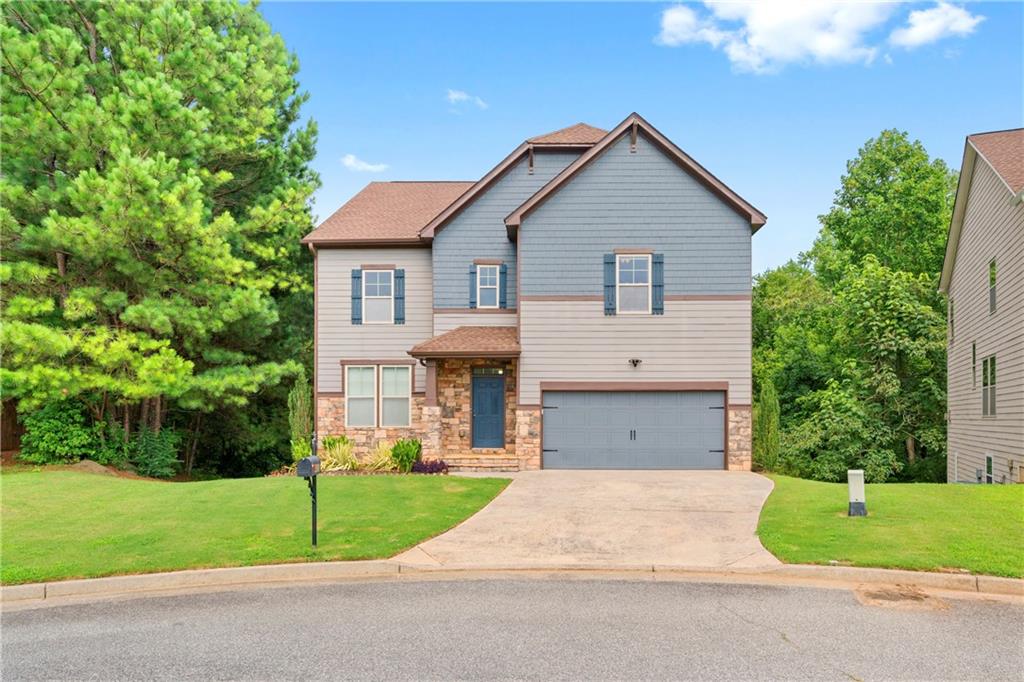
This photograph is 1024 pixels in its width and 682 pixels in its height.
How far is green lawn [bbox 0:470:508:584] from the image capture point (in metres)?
8.95

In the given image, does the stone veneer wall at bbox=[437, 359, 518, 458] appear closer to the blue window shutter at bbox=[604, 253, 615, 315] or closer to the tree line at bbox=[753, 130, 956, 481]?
the blue window shutter at bbox=[604, 253, 615, 315]

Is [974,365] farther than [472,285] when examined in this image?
Yes

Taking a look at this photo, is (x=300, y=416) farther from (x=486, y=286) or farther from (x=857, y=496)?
(x=857, y=496)

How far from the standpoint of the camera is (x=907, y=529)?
9820mm

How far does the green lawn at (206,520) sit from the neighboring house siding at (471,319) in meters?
5.43

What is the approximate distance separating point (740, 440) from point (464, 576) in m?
11.9

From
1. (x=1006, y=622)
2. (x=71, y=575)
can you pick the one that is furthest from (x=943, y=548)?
(x=71, y=575)

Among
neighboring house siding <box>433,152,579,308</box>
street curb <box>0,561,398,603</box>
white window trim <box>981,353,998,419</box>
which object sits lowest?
street curb <box>0,561,398,603</box>

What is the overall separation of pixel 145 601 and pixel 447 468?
1079cm

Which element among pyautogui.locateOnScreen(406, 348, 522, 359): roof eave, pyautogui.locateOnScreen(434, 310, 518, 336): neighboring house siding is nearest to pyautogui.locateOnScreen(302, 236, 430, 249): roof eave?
pyautogui.locateOnScreen(434, 310, 518, 336): neighboring house siding

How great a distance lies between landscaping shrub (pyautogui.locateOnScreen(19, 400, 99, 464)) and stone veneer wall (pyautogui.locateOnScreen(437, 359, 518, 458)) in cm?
976

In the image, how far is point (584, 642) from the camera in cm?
616

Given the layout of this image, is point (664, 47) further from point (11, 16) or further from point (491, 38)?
point (11, 16)

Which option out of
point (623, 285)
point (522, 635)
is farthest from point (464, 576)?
point (623, 285)
